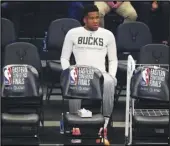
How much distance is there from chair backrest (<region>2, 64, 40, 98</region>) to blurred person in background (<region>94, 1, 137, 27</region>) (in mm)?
2293

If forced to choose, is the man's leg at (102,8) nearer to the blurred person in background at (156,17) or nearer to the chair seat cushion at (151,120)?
the blurred person in background at (156,17)

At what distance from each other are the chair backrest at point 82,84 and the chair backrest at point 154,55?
0.96m

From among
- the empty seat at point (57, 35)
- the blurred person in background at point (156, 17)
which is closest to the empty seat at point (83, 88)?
the empty seat at point (57, 35)

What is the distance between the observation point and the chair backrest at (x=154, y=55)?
760 centimetres

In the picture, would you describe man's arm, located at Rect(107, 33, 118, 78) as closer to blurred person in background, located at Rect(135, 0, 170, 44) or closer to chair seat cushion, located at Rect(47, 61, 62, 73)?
chair seat cushion, located at Rect(47, 61, 62, 73)

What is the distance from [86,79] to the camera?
6.83 m

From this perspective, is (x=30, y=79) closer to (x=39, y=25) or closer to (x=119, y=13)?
(x=119, y=13)

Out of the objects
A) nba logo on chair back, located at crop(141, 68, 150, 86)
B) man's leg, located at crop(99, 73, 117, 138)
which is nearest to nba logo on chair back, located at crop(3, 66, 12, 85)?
man's leg, located at crop(99, 73, 117, 138)

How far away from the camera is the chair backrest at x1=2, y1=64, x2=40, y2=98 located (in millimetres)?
6867

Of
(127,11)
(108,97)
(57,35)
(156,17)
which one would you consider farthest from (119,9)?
(108,97)

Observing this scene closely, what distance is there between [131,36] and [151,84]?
1.71 metres

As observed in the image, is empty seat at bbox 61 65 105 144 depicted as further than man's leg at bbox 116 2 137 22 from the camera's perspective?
No

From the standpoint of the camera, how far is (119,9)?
9.05 m

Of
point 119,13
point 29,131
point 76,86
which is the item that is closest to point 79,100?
point 76,86
